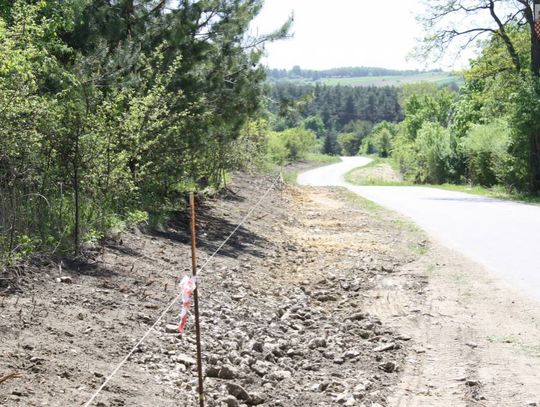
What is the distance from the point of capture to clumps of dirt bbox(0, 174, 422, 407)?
4.93m

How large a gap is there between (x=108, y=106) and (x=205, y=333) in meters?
3.77

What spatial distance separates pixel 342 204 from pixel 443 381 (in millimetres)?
17118

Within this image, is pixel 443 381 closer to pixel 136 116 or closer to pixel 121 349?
pixel 121 349

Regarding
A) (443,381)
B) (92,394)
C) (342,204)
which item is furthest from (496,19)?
(92,394)

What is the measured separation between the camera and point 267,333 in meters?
7.07

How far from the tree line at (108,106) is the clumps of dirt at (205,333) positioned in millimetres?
693

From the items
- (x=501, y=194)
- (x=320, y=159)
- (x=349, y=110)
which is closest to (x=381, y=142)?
(x=320, y=159)

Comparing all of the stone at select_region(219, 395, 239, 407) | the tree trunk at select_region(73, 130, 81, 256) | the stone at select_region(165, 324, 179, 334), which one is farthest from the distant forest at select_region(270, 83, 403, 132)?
the stone at select_region(219, 395, 239, 407)

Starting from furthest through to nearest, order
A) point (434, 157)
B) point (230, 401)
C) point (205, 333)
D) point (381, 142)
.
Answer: point (381, 142) < point (434, 157) < point (205, 333) < point (230, 401)

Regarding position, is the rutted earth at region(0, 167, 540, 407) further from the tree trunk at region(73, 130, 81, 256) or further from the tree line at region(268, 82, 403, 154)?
the tree line at region(268, 82, 403, 154)

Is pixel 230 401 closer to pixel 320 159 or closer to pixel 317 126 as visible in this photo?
pixel 320 159

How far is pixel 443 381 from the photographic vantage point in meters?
5.71

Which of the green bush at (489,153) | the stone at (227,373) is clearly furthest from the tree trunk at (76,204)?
the green bush at (489,153)

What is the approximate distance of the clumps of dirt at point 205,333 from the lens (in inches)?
194
